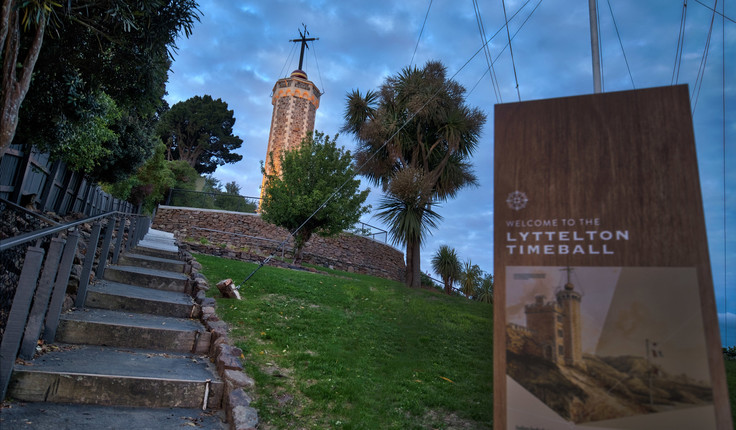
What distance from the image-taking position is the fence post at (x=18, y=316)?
239 cm

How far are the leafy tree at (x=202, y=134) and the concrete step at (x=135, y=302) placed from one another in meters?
29.7

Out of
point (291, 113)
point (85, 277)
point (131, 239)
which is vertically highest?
point (291, 113)

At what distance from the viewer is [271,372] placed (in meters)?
3.43

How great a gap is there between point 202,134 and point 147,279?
30158mm

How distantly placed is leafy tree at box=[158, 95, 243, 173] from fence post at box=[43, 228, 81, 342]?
3092 cm

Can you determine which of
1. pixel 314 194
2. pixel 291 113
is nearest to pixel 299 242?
pixel 314 194

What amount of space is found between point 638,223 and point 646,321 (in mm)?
382

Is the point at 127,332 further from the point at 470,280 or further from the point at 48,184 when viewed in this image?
the point at 470,280

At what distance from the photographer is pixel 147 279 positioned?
5422 millimetres

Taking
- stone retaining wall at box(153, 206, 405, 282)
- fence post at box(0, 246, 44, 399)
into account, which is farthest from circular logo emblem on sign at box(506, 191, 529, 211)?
stone retaining wall at box(153, 206, 405, 282)

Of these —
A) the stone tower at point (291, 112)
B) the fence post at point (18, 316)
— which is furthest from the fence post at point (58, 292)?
the stone tower at point (291, 112)

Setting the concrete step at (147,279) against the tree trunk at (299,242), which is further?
the tree trunk at (299,242)

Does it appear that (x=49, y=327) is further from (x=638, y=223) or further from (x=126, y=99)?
(x=638, y=223)

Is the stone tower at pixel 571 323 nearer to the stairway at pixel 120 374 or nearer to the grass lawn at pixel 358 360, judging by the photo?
the grass lawn at pixel 358 360
